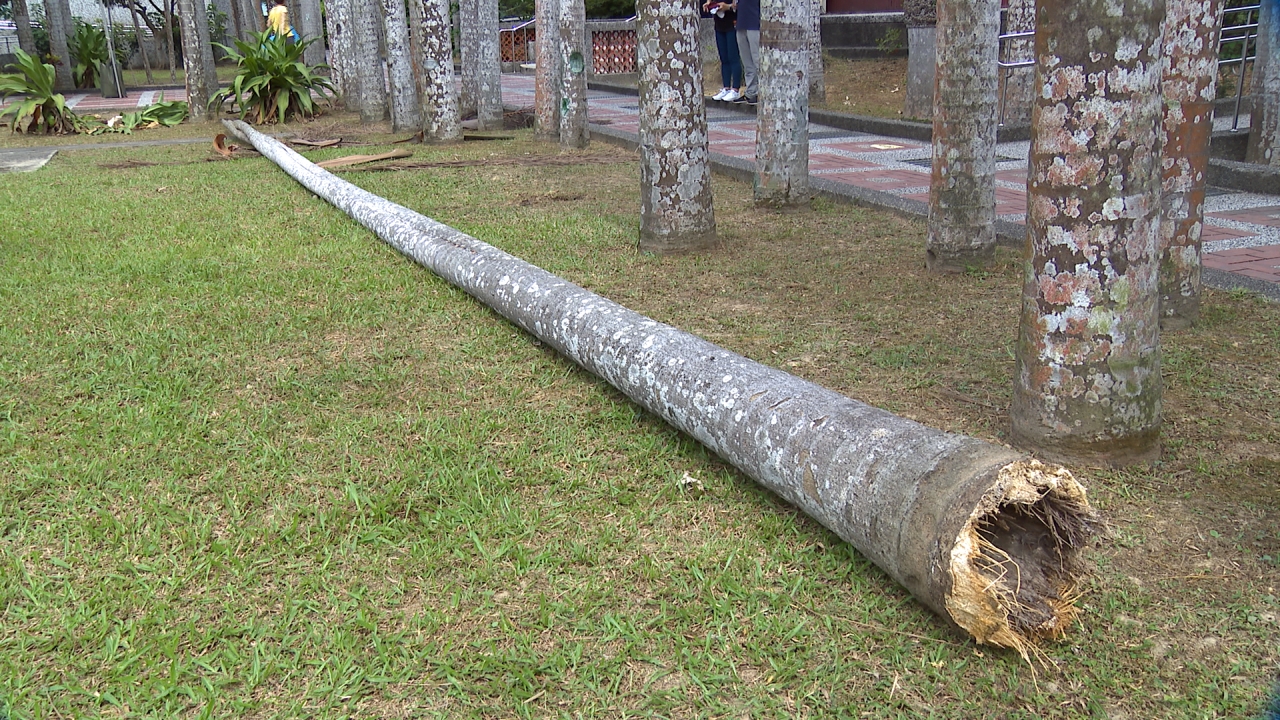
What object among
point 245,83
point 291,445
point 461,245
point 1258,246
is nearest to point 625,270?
point 461,245

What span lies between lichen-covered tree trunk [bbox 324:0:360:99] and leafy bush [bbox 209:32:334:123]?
652 mm

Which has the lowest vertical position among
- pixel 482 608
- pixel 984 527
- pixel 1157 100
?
pixel 482 608

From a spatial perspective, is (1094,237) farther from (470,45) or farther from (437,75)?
(470,45)

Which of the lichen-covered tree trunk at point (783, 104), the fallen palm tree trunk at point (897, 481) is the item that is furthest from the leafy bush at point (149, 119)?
the fallen palm tree trunk at point (897, 481)

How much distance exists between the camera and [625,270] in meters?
4.91

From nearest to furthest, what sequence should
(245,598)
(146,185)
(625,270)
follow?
(245,598) < (625,270) < (146,185)

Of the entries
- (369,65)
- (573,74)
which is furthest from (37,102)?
(573,74)

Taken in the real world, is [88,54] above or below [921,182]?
above

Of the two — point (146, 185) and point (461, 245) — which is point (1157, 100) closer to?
point (461, 245)

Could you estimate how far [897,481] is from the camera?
2117 mm

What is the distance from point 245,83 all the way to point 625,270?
9270mm

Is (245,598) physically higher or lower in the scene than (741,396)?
lower

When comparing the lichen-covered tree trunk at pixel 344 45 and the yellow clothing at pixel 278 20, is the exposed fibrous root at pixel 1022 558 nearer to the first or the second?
the lichen-covered tree trunk at pixel 344 45

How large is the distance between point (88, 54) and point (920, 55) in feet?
56.2
